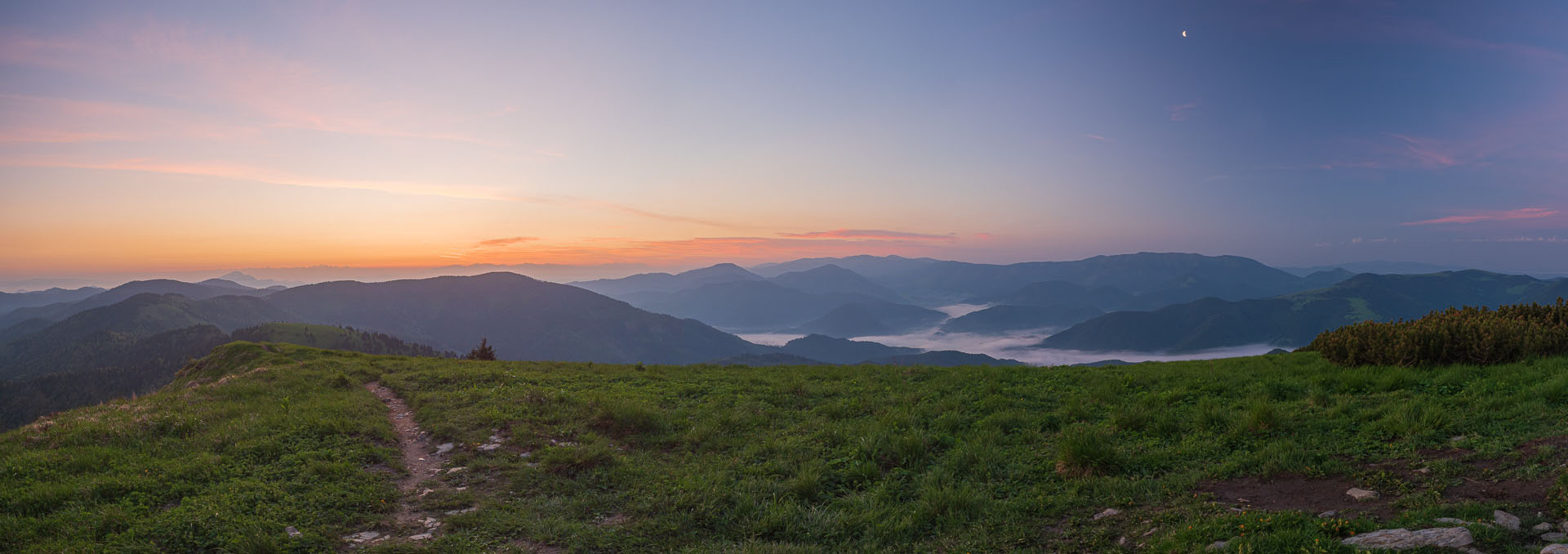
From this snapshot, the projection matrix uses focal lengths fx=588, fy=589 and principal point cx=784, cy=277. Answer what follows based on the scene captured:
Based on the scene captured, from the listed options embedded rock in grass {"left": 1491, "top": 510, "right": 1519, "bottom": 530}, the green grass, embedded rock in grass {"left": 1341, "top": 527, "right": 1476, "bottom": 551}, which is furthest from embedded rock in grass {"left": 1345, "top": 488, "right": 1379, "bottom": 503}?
embedded rock in grass {"left": 1341, "top": 527, "right": 1476, "bottom": 551}

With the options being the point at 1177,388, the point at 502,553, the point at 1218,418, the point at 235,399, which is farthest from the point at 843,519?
the point at 235,399

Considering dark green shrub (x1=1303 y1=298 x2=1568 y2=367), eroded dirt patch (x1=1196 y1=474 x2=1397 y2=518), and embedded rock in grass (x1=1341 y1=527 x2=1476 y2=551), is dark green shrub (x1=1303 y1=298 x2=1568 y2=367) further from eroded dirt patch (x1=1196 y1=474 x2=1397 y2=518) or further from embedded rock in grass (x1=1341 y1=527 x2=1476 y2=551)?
embedded rock in grass (x1=1341 y1=527 x2=1476 y2=551)

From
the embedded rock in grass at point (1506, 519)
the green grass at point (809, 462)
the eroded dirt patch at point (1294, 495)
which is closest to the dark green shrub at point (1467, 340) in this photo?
the green grass at point (809, 462)

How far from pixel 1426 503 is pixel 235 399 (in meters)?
26.0

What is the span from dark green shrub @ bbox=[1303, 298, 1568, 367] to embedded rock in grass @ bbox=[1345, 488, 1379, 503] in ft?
29.0

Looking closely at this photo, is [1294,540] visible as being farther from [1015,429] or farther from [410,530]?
[410,530]

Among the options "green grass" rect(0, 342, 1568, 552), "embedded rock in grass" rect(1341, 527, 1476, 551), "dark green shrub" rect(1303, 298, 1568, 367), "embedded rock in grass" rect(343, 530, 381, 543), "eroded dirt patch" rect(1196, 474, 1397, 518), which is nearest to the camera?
"embedded rock in grass" rect(1341, 527, 1476, 551)

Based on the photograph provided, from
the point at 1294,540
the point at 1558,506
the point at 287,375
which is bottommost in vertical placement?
the point at 287,375

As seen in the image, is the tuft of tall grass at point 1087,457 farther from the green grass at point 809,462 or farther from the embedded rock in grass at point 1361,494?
the embedded rock in grass at point 1361,494

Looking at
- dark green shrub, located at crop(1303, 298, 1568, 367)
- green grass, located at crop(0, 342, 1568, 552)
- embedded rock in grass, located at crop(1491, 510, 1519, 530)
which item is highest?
dark green shrub, located at crop(1303, 298, 1568, 367)

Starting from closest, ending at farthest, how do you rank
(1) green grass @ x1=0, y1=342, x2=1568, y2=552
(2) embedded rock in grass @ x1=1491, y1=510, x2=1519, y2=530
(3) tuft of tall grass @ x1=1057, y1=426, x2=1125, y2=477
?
(2) embedded rock in grass @ x1=1491, y1=510, x2=1519, y2=530
(1) green grass @ x1=0, y1=342, x2=1568, y2=552
(3) tuft of tall grass @ x1=1057, y1=426, x2=1125, y2=477

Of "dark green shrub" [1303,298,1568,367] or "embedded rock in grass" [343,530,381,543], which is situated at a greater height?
"dark green shrub" [1303,298,1568,367]

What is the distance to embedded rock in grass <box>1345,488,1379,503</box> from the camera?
7.19 metres

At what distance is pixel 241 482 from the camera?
10.1 meters
